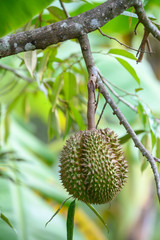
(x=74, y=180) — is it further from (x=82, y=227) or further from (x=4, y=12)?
(x=82, y=227)

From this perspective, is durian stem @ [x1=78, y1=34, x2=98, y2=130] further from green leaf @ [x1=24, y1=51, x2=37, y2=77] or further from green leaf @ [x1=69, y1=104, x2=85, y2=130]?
green leaf @ [x1=69, y1=104, x2=85, y2=130]

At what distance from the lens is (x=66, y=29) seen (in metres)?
0.92

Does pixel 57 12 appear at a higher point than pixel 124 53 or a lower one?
higher

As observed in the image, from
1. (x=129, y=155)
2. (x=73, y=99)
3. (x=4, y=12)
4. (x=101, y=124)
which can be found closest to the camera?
(x=4, y=12)

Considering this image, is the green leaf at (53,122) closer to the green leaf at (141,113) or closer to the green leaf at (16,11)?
the green leaf at (141,113)

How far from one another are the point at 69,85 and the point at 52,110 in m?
0.18

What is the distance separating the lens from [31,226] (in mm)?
1836

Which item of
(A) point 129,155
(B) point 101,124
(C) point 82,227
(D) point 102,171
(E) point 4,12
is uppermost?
(E) point 4,12

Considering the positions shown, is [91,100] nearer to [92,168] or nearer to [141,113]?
[92,168]

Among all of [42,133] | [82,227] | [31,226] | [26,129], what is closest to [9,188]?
[31,226]

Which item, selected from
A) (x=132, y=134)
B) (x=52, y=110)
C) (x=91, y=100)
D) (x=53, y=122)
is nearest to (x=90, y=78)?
(x=91, y=100)

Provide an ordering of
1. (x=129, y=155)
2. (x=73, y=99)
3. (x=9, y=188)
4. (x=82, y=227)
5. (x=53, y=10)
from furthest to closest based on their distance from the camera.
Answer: (x=82, y=227)
(x=129, y=155)
(x=9, y=188)
(x=73, y=99)
(x=53, y=10)

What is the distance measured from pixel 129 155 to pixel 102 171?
202cm

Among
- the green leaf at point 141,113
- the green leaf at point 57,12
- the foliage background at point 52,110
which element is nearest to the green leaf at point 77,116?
the foliage background at point 52,110
